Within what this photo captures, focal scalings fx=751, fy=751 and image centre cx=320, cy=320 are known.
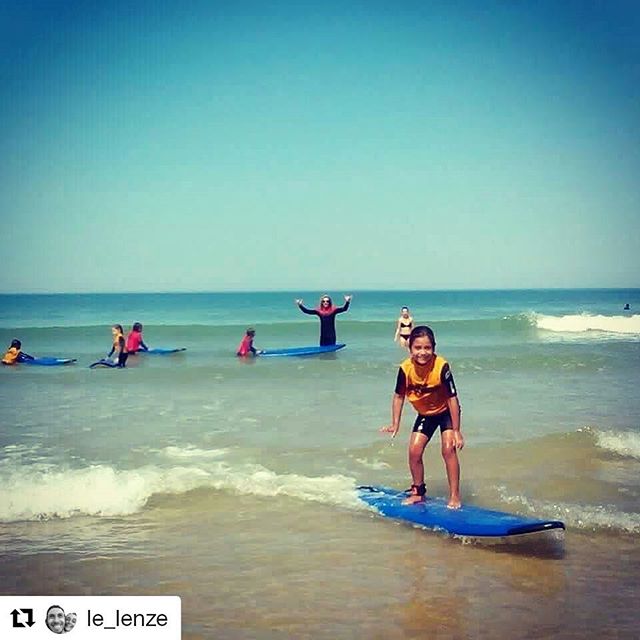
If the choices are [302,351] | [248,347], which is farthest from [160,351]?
[302,351]

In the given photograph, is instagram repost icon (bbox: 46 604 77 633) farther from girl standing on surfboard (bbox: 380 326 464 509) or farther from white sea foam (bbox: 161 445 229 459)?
white sea foam (bbox: 161 445 229 459)

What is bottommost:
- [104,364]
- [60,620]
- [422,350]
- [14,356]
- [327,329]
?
[60,620]

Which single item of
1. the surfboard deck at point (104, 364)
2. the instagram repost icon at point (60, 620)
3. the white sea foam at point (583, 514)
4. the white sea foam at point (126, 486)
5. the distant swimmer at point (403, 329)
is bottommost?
the instagram repost icon at point (60, 620)

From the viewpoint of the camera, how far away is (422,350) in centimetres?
274

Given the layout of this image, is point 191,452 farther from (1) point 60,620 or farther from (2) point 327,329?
(2) point 327,329

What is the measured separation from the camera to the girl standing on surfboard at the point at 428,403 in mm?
2754

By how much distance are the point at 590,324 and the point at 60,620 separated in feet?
27.8

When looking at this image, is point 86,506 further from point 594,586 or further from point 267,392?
point 267,392

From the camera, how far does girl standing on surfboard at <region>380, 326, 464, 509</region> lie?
9.04 feet

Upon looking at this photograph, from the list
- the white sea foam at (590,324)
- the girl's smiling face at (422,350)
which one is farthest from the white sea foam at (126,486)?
the white sea foam at (590,324)

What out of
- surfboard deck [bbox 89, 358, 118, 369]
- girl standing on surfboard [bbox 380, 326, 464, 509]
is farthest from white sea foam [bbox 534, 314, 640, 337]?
girl standing on surfboard [bbox 380, 326, 464, 509]
